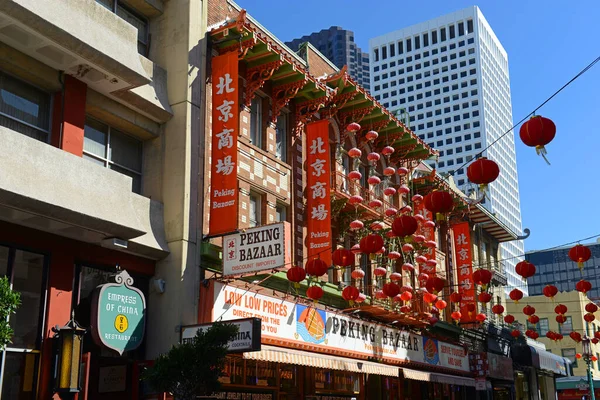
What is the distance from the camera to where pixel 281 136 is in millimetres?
25922

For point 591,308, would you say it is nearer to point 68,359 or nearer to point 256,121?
point 256,121

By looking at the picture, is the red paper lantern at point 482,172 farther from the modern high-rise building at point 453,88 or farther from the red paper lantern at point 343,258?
the modern high-rise building at point 453,88

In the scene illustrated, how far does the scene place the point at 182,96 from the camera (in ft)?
67.3

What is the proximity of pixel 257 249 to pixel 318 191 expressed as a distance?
652cm

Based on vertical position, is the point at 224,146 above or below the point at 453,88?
below

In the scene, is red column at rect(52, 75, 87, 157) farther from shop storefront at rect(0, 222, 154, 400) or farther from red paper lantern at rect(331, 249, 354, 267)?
red paper lantern at rect(331, 249, 354, 267)

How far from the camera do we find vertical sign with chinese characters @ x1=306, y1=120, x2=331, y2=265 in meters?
24.5

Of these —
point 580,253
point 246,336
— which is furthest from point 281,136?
point 580,253

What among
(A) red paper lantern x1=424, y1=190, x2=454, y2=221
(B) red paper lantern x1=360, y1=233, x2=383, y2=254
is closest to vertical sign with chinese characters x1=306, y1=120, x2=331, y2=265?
(B) red paper lantern x1=360, y1=233, x2=383, y2=254

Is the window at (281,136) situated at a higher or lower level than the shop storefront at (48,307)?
higher

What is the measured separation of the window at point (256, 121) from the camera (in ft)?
79.0

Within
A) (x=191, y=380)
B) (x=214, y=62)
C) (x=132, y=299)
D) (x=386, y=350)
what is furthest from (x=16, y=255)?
(x=386, y=350)

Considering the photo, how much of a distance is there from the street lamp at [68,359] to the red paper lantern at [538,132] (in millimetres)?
10237

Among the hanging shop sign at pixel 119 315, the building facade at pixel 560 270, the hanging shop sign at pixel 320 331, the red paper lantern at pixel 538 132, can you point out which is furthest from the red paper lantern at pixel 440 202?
the building facade at pixel 560 270
